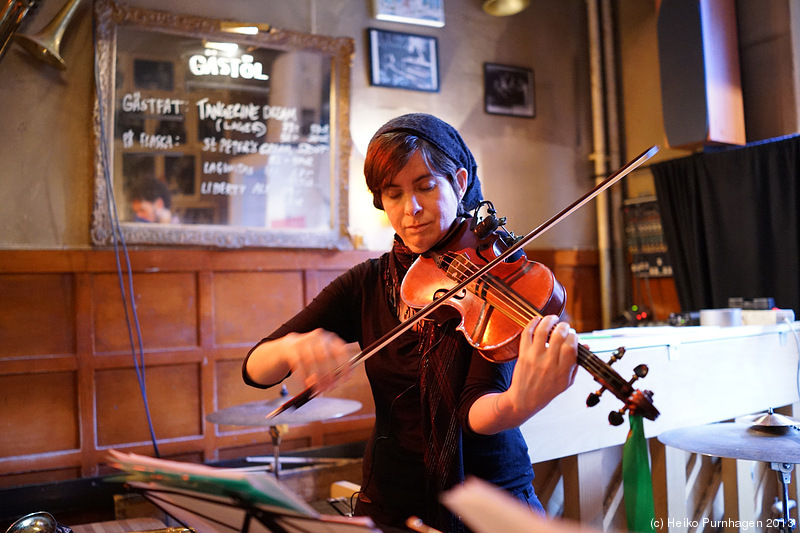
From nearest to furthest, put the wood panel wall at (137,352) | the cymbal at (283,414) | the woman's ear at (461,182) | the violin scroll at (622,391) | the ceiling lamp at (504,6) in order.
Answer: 1. the violin scroll at (622,391)
2. the woman's ear at (461,182)
3. the cymbal at (283,414)
4. the wood panel wall at (137,352)
5. the ceiling lamp at (504,6)

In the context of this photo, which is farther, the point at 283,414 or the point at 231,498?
the point at 283,414

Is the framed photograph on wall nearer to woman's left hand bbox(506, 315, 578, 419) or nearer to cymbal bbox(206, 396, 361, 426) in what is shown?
cymbal bbox(206, 396, 361, 426)

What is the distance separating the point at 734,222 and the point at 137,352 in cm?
355

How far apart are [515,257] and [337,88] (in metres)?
2.99

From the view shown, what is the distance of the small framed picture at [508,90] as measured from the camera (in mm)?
4562

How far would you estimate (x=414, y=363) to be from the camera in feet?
4.36

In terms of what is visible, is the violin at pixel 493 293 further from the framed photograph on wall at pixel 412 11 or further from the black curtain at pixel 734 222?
the framed photograph on wall at pixel 412 11

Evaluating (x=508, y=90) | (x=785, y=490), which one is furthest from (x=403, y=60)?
(x=785, y=490)

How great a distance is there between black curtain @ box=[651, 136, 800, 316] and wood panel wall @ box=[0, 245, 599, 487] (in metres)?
2.24

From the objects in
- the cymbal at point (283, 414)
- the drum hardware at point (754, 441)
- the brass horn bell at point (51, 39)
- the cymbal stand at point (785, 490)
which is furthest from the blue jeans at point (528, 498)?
the brass horn bell at point (51, 39)

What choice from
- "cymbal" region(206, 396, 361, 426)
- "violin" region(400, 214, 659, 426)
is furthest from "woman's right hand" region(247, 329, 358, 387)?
"cymbal" region(206, 396, 361, 426)

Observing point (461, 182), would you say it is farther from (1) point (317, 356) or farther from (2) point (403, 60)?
(2) point (403, 60)

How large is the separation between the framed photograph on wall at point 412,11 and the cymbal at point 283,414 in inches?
98.0

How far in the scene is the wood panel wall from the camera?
10.6 ft
